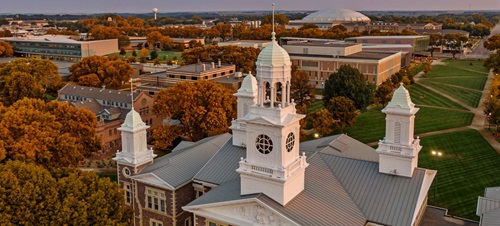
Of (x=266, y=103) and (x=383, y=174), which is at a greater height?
(x=266, y=103)

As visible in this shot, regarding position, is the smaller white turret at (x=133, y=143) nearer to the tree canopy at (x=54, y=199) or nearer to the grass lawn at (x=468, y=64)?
the tree canopy at (x=54, y=199)

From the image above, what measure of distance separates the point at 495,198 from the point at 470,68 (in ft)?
372

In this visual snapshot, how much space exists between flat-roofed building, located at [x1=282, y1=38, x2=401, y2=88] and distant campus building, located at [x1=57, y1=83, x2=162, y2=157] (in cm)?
4984

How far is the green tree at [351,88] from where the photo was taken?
75.9 m

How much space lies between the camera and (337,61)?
112 m

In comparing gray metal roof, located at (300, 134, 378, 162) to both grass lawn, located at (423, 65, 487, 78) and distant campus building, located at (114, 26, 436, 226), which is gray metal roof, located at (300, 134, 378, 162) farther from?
grass lawn, located at (423, 65, 487, 78)

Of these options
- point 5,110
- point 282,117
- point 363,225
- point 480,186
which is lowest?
point 480,186

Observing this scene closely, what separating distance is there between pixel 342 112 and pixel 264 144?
38.4 m

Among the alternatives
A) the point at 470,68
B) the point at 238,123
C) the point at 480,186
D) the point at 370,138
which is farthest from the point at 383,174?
the point at 470,68

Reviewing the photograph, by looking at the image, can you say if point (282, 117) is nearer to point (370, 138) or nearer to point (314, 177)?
point (314, 177)

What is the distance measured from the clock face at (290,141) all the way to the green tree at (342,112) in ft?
120

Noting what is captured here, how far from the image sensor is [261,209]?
29906 millimetres

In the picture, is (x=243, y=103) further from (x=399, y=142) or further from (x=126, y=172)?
(x=399, y=142)

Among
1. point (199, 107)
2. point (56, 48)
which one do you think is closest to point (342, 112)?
point (199, 107)
